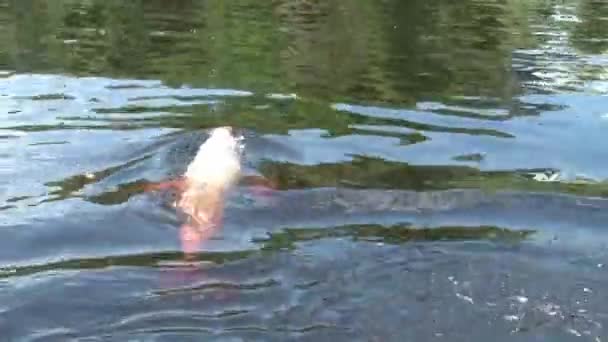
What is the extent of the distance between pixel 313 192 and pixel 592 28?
683 inches

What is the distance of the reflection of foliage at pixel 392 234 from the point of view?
9.01 meters

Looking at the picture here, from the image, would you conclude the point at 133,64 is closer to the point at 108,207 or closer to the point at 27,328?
the point at 108,207

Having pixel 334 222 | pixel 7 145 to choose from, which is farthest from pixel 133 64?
pixel 334 222

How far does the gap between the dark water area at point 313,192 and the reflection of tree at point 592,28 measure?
353 mm

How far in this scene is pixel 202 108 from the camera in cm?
1512

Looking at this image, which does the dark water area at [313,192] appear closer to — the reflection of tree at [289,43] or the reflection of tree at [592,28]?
the reflection of tree at [289,43]

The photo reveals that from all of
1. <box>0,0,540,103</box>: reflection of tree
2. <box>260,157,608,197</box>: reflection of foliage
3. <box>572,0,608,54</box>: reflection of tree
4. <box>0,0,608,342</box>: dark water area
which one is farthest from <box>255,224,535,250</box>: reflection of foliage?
<box>572,0,608,54</box>: reflection of tree

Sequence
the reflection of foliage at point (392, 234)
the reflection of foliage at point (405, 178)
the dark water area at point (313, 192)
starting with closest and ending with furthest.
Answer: the dark water area at point (313, 192), the reflection of foliage at point (392, 234), the reflection of foliage at point (405, 178)

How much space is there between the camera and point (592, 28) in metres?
25.4

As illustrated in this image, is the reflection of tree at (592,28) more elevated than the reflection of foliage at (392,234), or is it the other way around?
the reflection of foliage at (392,234)

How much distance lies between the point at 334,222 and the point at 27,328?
3.59 metres

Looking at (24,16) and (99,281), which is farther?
(24,16)

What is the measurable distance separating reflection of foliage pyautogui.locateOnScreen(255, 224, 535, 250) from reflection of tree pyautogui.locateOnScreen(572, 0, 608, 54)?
13.4 meters

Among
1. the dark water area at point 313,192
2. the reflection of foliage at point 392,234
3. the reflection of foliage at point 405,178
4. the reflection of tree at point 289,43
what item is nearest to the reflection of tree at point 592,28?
the dark water area at point 313,192
